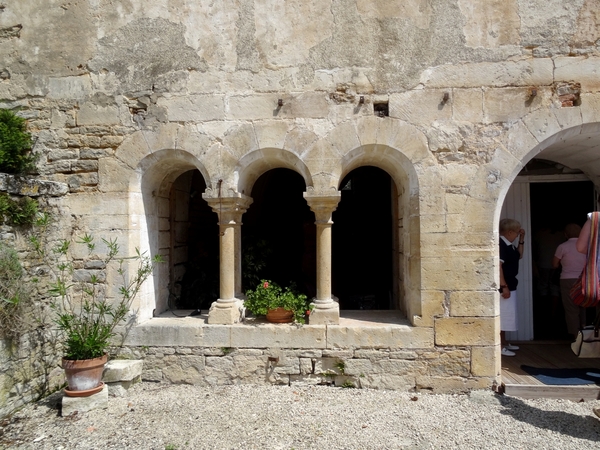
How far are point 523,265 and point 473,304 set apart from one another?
1850 mm

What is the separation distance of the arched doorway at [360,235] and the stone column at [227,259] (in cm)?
252

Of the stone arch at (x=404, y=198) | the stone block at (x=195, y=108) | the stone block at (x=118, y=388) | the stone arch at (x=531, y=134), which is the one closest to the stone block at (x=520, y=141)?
the stone arch at (x=531, y=134)

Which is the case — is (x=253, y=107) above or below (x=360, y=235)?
above

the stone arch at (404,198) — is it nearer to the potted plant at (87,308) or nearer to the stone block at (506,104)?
the stone block at (506,104)

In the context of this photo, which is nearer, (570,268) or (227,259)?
(227,259)

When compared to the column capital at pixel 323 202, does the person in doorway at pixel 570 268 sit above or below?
below

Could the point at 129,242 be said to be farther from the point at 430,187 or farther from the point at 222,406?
the point at 430,187

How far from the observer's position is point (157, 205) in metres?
4.68

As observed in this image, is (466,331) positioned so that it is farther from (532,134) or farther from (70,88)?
(70,88)

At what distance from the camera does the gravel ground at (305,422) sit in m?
3.05

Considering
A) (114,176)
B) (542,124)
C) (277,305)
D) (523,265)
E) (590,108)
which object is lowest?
(277,305)

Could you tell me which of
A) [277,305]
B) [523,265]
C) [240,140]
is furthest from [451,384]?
[240,140]

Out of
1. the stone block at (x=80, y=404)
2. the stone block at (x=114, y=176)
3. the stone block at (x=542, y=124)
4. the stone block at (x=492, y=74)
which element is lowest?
the stone block at (x=80, y=404)

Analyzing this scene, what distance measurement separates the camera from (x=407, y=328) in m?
3.92
